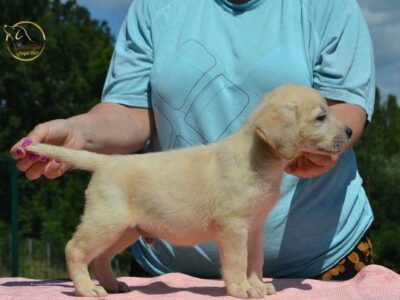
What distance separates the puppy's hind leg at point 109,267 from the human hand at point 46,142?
0.91 feet

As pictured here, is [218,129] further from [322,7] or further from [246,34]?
[322,7]

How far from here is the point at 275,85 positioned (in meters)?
2.46

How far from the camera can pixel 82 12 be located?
2175 cm

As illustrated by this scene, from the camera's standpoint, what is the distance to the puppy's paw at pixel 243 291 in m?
1.97

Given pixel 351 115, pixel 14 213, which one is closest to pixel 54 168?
pixel 351 115

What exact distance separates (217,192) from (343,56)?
2.52 ft

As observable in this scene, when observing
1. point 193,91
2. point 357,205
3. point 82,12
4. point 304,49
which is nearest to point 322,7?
point 304,49

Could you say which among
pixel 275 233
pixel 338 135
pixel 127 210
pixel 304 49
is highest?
pixel 304 49

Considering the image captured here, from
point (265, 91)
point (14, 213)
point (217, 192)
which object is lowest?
point (14, 213)

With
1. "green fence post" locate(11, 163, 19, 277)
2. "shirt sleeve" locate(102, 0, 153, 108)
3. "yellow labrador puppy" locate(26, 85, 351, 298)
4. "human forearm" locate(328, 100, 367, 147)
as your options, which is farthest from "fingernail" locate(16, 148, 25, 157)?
"green fence post" locate(11, 163, 19, 277)

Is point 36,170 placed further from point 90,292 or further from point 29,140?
point 90,292

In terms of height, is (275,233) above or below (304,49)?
below

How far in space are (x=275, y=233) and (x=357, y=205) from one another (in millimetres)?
323

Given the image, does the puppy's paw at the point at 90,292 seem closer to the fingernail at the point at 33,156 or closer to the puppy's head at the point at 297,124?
the fingernail at the point at 33,156
